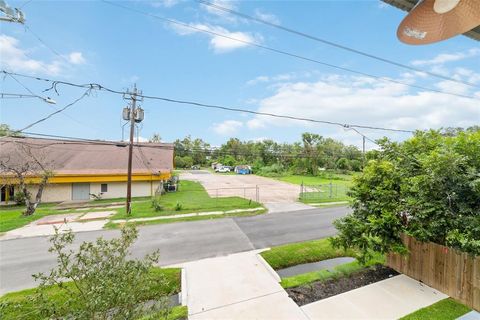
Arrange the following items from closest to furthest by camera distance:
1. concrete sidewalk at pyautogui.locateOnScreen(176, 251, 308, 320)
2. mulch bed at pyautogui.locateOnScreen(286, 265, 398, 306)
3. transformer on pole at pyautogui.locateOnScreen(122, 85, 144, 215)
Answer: concrete sidewalk at pyautogui.locateOnScreen(176, 251, 308, 320) → mulch bed at pyautogui.locateOnScreen(286, 265, 398, 306) → transformer on pole at pyautogui.locateOnScreen(122, 85, 144, 215)

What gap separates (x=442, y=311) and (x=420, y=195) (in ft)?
7.82

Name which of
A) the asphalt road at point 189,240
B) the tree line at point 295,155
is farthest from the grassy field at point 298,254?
the tree line at point 295,155

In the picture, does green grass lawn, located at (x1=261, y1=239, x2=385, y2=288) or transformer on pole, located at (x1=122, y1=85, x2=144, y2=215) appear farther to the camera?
transformer on pole, located at (x1=122, y1=85, x2=144, y2=215)

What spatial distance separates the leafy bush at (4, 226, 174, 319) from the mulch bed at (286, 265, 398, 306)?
360 centimetres

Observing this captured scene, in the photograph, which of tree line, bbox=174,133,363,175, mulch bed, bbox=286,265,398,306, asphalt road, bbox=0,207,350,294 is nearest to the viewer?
mulch bed, bbox=286,265,398,306

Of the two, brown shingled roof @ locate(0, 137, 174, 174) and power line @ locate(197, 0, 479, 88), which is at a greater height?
power line @ locate(197, 0, 479, 88)

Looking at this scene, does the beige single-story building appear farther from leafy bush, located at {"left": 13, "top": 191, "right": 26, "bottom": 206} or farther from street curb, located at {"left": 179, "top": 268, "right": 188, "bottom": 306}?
street curb, located at {"left": 179, "top": 268, "right": 188, "bottom": 306}

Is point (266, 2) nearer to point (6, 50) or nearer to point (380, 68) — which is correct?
point (380, 68)

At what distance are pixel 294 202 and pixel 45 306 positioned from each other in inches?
644

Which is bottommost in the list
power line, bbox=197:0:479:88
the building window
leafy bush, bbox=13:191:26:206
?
leafy bush, bbox=13:191:26:206

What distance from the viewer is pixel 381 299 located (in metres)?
4.99

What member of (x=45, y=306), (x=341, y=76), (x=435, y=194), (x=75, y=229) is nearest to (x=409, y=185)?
(x=435, y=194)

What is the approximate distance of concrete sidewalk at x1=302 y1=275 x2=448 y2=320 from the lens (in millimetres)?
4492

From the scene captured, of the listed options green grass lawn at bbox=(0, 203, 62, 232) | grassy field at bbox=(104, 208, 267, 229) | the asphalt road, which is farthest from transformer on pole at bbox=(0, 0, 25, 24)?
green grass lawn at bbox=(0, 203, 62, 232)
